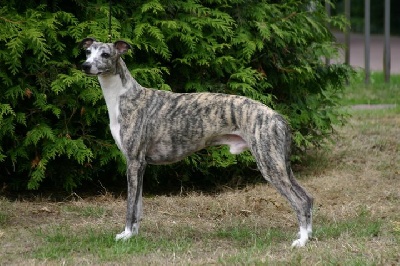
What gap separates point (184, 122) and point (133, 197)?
2.56 ft

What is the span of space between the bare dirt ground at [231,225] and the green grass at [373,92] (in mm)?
3700

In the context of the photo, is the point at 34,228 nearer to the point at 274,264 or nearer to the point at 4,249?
the point at 4,249

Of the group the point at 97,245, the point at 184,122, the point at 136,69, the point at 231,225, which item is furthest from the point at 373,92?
the point at 97,245

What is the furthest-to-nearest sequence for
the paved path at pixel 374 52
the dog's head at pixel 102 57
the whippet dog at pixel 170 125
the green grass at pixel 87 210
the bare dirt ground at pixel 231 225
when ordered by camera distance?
the paved path at pixel 374 52
the green grass at pixel 87 210
the dog's head at pixel 102 57
the whippet dog at pixel 170 125
the bare dirt ground at pixel 231 225

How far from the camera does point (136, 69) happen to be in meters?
8.69

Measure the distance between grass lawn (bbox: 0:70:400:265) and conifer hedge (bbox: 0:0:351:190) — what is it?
411 mm

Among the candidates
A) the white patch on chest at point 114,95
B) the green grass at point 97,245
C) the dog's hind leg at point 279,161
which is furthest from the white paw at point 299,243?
the white patch on chest at point 114,95

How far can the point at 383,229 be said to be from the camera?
23.9 ft

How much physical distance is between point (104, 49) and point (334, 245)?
252 centimetres

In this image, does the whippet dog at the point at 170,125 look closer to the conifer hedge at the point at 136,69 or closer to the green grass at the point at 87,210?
the green grass at the point at 87,210

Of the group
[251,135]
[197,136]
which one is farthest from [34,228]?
[251,135]

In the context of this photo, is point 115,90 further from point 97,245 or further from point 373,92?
point 373,92

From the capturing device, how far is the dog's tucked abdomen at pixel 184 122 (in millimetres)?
6973

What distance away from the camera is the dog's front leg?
7.09 m
